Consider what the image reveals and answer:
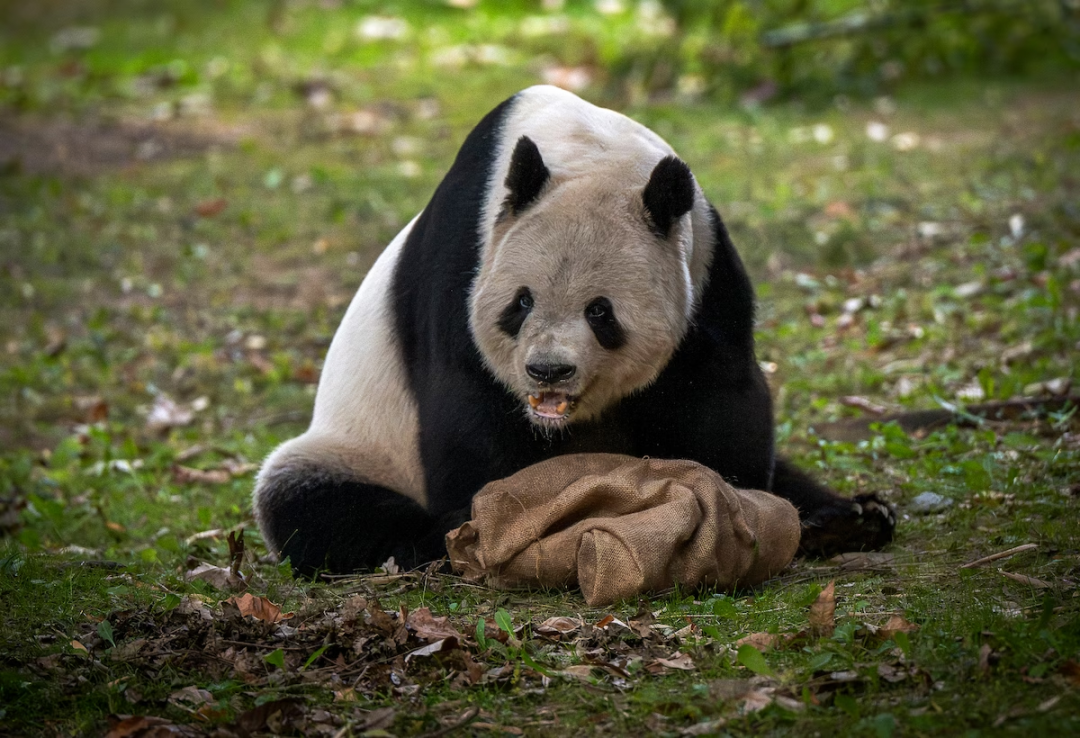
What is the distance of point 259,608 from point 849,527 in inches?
90.9

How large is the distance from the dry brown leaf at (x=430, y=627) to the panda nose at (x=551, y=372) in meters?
0.86

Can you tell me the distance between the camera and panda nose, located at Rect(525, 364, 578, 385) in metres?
4.08

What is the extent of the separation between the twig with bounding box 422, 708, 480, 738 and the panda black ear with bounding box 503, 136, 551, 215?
187 centimetres

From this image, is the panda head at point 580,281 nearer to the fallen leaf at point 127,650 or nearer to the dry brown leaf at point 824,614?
the dry brown leaf at point 824,614

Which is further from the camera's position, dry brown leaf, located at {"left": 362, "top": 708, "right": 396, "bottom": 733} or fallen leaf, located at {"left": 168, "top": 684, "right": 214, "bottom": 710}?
fallen leaf, located at {"left": 168, "top": 684, "right": 214, "bottom": 710}

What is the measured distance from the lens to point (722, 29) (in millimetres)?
Result: 12211

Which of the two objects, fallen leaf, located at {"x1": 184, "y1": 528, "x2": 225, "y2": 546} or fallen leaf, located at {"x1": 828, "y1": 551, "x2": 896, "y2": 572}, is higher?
fallen leaf, located at {"x1": 828, "y1": 551, "x2": 896, "y2": 572}

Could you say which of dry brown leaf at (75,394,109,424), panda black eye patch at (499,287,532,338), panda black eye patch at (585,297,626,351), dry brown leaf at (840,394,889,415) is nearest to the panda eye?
panda black eye patch at (585,297,626,351)

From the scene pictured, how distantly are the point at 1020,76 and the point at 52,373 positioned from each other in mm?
9561

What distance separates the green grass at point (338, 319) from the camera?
11.0 feet

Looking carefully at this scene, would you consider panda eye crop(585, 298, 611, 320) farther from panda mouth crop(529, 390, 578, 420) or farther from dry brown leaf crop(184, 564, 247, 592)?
dry brown leaf crop(184, 564, 247, 592)

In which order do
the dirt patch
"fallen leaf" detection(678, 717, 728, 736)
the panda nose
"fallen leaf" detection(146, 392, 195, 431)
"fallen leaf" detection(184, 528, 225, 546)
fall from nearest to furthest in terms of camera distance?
"fallen leaf" detection(678, 717, 728, 736) → the panda nose → "fallen leaf" detection(184, 528, 225, 546) → "fallen leaf" detection(146, 392, 195, 431) → the dirt patch

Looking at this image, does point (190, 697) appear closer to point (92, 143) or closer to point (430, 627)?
point (430, 627)

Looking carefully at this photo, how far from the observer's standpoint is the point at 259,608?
3.94 m
